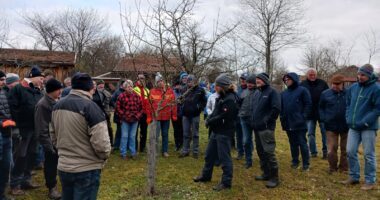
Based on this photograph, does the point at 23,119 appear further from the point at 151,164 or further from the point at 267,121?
the point at 267,121

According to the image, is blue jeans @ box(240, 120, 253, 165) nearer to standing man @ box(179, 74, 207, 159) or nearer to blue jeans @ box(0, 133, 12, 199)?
standing man @ box(179, 74, 207, 159)

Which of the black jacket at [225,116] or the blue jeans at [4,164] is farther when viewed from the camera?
the black jacket at [225,116]

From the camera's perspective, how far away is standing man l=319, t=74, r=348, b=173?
21.0ft

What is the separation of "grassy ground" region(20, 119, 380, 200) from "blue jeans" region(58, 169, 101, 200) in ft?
5.49

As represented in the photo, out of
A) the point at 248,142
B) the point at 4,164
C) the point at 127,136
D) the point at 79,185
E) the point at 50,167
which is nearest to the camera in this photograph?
the point at 79,185

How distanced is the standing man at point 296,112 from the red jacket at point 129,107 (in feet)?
10.8

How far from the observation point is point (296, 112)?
6.65m

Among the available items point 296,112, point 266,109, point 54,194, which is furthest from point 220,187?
point 54,194

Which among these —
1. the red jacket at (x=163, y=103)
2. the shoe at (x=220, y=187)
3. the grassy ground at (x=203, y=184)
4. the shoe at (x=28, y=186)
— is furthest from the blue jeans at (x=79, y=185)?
the red jacket at (x=163, y=103)

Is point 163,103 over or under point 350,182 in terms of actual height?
over

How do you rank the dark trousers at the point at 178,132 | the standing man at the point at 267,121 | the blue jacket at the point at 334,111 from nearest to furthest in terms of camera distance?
the standing man at the point at 267,121 < the blue jacket at the point at 334,111 < the dark trousers at the point at 178,132

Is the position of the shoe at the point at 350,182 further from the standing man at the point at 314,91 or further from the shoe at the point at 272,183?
the standing man at the point at 314,91

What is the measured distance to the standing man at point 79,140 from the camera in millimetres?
3381

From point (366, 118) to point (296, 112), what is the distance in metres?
1.47
